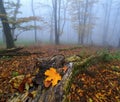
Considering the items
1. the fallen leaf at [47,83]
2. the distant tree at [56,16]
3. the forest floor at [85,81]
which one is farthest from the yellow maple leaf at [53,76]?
the distant tree at [56,16]

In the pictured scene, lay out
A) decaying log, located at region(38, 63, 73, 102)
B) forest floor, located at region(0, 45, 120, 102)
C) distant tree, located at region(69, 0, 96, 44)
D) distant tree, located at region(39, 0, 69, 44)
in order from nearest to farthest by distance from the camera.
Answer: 1. decaying log, located at region(38, 63, 73, 102)
2. forest floor, located at region(0, 45, 120, 102)
3. distant tree, located at region(39, 0, 69, 44)
4. distant tree, located at region(69, 0, 96, 44)

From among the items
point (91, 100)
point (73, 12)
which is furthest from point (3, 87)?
point (73, 12)

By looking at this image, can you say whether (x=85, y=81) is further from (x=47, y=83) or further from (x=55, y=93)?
(x=55, y=93)

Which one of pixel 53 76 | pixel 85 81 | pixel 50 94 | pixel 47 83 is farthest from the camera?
pixel 85 81

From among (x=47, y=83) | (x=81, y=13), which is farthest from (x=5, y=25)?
(x=81, y=13)

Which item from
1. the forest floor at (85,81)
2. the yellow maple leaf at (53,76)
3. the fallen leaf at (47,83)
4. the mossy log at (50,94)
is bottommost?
the forest floor at (85,81)

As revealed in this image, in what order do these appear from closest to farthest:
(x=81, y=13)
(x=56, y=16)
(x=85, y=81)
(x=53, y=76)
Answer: (x=53, y=76)
(x=85, y=81)
(x=56, y=16)
(x=81, y=13)

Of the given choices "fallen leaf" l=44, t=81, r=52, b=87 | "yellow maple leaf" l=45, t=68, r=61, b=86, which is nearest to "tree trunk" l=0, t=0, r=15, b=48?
"yellow maple leaf" l=45, t=68, r=61, b=86

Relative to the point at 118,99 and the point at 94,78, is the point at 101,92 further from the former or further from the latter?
the point at 94,78

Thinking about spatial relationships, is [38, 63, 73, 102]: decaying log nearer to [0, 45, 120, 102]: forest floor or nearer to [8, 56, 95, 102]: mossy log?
Result: [8, 56, 95, 102]: mossy log

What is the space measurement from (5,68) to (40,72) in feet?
6.89

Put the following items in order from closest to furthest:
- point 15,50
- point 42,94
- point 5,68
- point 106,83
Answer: point 42,94 → point 106,83 → point 5,68 → point 15,50

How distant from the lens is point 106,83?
5.25 meters

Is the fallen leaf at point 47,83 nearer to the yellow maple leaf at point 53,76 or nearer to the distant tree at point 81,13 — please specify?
the yellow maple leaf at point 53,76
